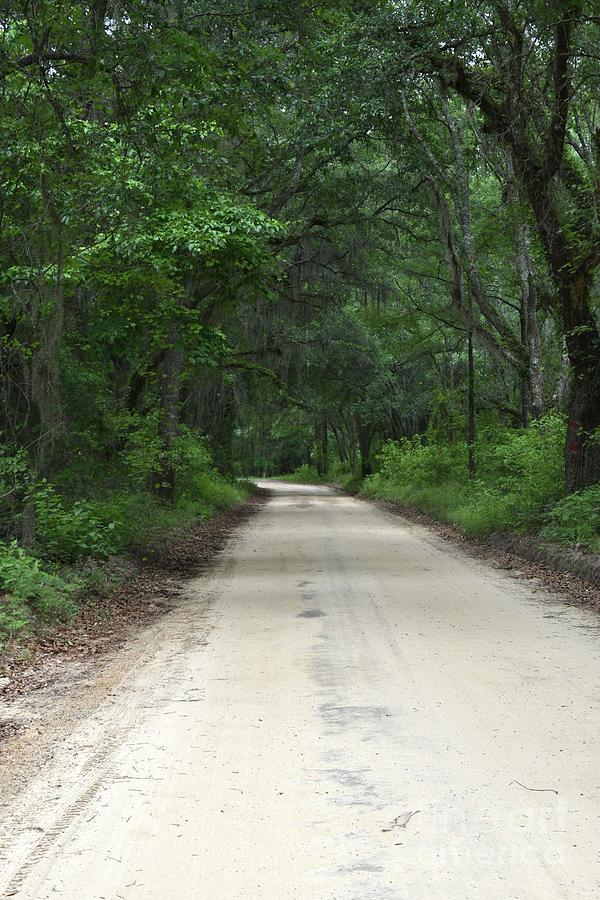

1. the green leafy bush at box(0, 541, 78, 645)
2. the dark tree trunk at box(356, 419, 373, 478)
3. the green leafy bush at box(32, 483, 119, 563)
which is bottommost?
the green leafy bush at box(0, 541, 78, 645)

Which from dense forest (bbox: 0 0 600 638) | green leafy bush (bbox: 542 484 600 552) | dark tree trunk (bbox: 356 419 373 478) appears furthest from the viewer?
dark tree trunk (bbox: 356 419 373 478)

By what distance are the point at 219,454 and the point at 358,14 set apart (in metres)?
21.5

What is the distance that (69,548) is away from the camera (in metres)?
10.8

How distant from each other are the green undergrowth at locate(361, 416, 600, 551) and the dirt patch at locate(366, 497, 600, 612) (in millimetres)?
260

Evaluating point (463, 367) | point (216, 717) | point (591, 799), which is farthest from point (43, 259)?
point (463, 367)

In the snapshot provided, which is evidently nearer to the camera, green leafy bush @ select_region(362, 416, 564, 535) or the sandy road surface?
the sandy road surface

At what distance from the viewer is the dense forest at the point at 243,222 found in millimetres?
9547

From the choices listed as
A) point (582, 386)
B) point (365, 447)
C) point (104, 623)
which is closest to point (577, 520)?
point (582, 386)

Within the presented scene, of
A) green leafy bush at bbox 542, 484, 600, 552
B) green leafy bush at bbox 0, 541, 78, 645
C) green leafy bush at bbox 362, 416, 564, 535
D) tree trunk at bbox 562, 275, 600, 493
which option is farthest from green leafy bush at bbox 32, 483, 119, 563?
tree trunk at bbox 562, 275, 600, 493

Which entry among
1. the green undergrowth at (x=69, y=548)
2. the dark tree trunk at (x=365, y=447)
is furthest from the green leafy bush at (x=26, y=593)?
the dark tree trunk at (x=365, y=447)

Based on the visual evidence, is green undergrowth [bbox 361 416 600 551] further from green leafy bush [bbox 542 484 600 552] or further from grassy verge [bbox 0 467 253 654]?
grassy verge [bbox 0 467 253 654]

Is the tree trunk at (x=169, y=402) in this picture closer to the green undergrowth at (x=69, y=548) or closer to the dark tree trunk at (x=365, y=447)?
the green undergrowth at (x=69, y=548)

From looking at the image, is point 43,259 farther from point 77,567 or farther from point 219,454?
point 219,454

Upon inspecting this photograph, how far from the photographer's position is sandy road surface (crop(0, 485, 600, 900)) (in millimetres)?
3395
